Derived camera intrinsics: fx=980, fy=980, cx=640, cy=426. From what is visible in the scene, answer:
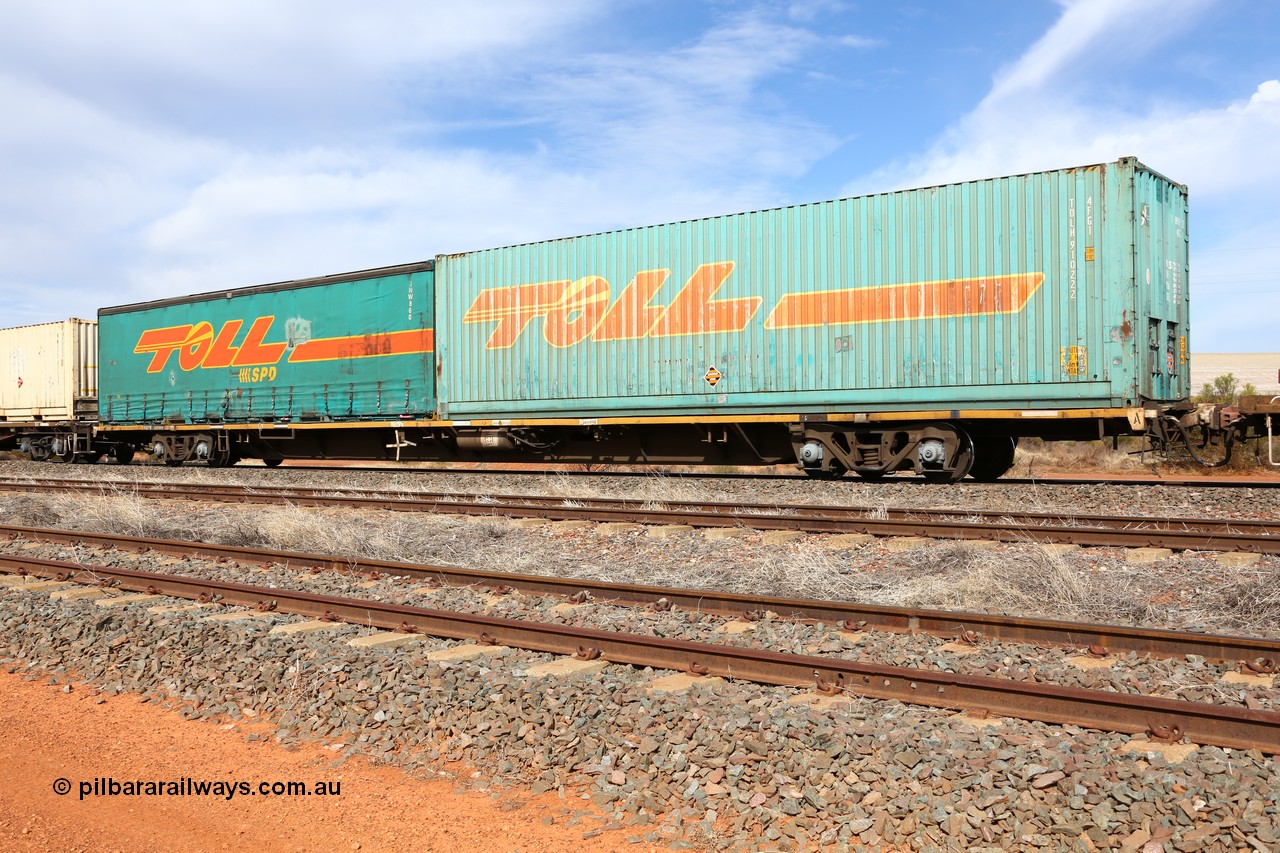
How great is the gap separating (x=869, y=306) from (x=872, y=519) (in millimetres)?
4271

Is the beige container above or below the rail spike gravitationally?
above

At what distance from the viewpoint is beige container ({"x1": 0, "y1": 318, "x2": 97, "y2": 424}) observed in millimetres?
25234

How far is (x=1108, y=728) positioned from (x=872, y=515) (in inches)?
266

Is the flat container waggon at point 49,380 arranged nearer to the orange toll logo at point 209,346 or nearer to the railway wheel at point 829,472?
the orange toll logo at point 209,346

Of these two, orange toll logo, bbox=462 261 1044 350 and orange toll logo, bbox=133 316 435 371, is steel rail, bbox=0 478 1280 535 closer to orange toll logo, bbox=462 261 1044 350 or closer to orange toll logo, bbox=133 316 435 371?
orange toll logo, bbox=462 261 1044 350

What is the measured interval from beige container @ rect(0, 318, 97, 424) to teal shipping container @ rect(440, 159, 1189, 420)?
14335mm

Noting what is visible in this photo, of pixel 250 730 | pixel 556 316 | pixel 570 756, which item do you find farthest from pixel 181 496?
pixel 570 756

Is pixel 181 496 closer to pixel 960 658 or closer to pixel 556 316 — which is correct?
pixel 556 316

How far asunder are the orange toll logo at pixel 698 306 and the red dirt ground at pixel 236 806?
10.4 metres

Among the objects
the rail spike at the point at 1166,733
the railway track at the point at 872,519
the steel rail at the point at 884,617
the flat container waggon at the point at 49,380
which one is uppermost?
the flat container waggon at the point at 49,380

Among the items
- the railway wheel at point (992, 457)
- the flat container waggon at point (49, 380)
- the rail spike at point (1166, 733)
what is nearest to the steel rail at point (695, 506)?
the railway wheel at point (992, 457)

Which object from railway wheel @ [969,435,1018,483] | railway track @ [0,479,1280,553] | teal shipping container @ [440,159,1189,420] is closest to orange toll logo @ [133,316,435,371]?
teal shipping container @ [440,159,1189,420]

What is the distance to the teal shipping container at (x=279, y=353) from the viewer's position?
1820 centimetres

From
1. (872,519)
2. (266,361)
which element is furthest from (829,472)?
(266,361)
